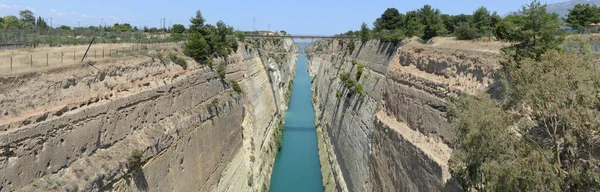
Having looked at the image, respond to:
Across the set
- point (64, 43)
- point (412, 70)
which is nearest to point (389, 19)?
point (412, 70)

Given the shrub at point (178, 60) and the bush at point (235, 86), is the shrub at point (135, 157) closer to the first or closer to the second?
the shrub at point (178, 60)

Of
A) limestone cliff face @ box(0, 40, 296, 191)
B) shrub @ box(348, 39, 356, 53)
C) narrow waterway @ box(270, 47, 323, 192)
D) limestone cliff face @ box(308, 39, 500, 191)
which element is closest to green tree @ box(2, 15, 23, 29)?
narrow waterway @ box(270, 47, 323, 192)

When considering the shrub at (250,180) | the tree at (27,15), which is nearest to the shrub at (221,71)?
the shrub at (250,180)

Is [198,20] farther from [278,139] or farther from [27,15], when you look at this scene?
[27,15]

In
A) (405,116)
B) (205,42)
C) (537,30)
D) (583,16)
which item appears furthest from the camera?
(583,16)

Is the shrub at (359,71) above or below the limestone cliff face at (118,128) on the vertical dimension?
above

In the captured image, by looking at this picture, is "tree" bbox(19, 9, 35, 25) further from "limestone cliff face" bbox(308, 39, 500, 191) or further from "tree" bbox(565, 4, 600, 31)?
"tree" bbox(565, 4, 600, 31)

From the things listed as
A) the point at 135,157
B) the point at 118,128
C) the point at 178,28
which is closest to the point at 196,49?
the point at 118,128
